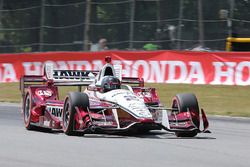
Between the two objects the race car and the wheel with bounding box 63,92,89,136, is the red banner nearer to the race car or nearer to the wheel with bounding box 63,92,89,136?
the race car

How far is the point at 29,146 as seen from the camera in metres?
9.64

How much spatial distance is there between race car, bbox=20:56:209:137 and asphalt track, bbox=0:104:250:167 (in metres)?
0.19

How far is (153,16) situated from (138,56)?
5.68 feet

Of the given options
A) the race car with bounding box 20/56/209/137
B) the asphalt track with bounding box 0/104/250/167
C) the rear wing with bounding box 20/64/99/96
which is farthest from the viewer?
the rear wing with bounding box 20/64/99/96

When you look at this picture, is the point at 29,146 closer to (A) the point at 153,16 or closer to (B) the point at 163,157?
(B) the point at 163,157

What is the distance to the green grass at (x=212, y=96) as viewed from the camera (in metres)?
17.2

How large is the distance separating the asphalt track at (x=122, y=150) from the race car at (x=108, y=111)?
7.3 inches

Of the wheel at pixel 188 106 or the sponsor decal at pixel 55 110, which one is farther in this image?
the sponsor decal at pixel 55 110

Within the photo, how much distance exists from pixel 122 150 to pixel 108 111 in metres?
1.93

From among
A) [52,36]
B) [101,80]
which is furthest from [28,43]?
[101,80]

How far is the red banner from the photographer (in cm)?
2116

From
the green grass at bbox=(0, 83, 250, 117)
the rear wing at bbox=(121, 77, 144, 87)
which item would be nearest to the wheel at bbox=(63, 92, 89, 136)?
the rear wing at bbox=(121, 77, 144, 87)

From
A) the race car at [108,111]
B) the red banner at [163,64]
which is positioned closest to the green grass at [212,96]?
the red banner at [163,64]

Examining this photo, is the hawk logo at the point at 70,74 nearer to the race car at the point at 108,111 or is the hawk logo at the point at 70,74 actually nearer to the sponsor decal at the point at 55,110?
the race car at the point at 108,111
